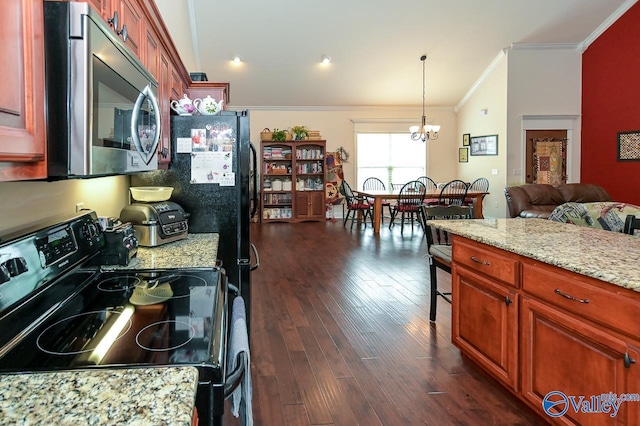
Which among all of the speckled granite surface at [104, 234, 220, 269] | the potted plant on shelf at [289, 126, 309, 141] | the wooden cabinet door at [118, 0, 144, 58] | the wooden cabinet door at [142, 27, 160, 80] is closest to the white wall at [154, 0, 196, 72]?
the wooden cabinet door at [142, 27, 160, 80]

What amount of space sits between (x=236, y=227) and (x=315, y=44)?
5.79 m

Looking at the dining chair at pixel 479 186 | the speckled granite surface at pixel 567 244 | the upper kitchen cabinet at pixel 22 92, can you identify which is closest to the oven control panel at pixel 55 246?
the upper kitchen cabinet at pixel 22 92

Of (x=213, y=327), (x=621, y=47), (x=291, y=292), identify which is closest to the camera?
(x=213, y=327)

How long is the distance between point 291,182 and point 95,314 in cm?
842

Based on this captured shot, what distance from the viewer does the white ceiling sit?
22.1 feet

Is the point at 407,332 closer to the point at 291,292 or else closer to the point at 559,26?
the point at 291,292

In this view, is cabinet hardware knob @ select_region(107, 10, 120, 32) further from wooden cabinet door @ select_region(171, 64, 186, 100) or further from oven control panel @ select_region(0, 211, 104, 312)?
wooden cabinet door @ select_region(171, 64, 186, 100)

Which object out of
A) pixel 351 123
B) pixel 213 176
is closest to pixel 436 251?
pixel 213 176

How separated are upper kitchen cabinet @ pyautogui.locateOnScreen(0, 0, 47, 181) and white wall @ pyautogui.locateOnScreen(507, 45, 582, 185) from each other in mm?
8341

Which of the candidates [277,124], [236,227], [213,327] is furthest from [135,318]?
[277,124]

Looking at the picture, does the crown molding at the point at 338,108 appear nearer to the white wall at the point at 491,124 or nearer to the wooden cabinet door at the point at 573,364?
the white wall at the point at 491,124

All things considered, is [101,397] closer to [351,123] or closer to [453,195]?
[453,195]

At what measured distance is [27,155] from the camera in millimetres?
863

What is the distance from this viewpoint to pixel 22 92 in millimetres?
848
